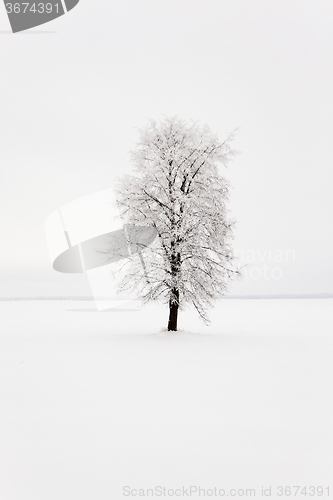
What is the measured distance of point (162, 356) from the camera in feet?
42.0

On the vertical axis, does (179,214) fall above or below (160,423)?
above

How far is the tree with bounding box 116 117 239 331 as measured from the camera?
58.6 feet

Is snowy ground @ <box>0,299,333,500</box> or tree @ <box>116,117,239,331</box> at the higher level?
tree @ <box>116,117,239,331</box>

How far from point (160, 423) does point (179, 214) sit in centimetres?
1319

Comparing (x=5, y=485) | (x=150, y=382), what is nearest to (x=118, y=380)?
(x=150, y=382)

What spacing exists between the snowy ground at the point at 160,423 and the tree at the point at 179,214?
18.7 ft

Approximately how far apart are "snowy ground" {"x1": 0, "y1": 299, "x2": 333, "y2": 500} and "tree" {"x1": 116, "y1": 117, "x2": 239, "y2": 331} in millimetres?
5707

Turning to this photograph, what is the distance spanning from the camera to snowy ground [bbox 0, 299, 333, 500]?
452cm

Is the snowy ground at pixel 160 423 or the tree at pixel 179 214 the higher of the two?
the tree at pixel 179 214

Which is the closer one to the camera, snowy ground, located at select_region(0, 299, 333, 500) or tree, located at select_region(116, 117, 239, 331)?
snowy ground, located at select_region(0, 299, 333, 500)

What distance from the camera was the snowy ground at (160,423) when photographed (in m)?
4.52

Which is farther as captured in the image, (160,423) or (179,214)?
(179,214)

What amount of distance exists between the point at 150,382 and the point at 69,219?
16.3 m

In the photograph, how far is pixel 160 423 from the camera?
6.25m
